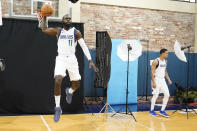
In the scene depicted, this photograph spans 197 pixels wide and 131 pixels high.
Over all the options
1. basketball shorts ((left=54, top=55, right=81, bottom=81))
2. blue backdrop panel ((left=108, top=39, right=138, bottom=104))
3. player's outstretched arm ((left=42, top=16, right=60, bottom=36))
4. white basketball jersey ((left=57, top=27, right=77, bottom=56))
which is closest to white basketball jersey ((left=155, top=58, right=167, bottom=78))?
blue backdrop panel ((left=108, top=39, right=138, bottom=104))

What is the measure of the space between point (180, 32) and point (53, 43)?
20.9 ft

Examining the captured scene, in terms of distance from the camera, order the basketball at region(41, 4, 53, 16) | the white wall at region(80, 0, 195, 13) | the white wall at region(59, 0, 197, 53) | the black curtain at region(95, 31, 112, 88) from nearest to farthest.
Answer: the basketball at region(41, 4, 53, 16) < the black curtain at region(95, 31, 112, 88) < the white wall at region(59, 0, 197, 53) < the white wall at region(80, 0, 195, 13)

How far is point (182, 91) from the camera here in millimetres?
9867

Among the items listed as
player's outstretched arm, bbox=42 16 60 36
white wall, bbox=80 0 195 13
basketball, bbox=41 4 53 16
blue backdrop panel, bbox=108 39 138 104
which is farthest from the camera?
white wall, bbox=80 0 195 13

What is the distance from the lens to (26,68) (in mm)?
6836

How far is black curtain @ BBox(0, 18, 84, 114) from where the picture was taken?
670 centimetres

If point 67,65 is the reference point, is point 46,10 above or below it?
above

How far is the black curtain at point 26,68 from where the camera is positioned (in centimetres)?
670

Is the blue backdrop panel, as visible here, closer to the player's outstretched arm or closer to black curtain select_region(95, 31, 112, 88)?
black curtain select_region(95, 31, 112, 88)

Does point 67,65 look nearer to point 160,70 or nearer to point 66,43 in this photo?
point 66,43

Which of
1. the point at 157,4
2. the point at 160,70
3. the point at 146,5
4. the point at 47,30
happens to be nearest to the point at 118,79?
the point at 160,70

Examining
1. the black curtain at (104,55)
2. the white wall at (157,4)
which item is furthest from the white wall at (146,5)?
the black curtain at (104,55)

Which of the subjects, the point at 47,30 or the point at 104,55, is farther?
the point at 104,55

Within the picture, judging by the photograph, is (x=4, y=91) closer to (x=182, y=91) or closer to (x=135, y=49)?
(x=135, y=49)
